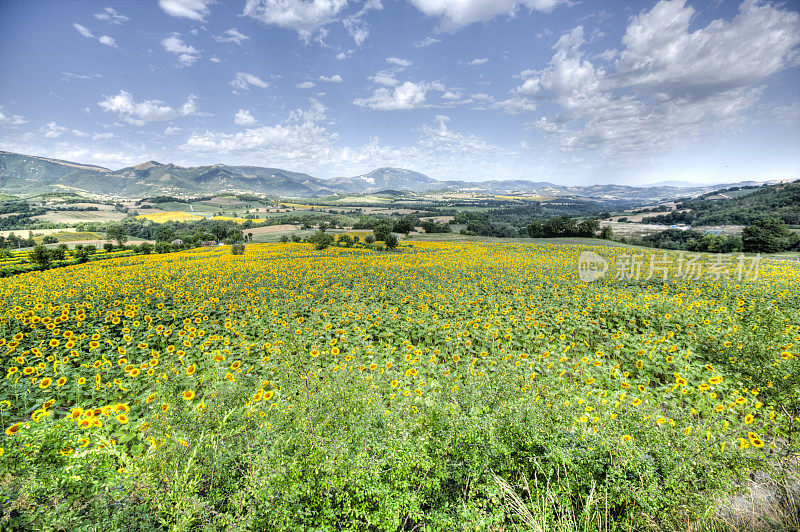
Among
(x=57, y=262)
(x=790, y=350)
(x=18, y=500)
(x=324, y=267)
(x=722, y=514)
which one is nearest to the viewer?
(x=18, y=500)

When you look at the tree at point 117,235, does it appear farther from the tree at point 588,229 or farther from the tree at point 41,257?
the tree at point 588,229

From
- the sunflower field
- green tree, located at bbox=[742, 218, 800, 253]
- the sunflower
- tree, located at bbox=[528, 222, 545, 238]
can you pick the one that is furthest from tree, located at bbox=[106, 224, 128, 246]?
green tree, located at bbox=[742, 218, 800, 253]

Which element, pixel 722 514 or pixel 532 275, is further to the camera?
pixel 532 275

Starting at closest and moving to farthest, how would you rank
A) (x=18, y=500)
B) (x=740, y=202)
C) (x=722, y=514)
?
(x=18, y=500)
(x=722, y=514)
(x=740, y=202)

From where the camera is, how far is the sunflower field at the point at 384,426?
3043mm

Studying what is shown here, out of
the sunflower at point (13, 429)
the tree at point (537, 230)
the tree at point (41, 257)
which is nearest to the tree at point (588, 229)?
the tree at point (537, 230)

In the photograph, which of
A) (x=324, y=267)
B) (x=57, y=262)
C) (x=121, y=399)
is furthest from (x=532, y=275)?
(x=57, y=262)

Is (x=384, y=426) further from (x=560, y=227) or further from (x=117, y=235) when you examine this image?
(x=117, y=235)

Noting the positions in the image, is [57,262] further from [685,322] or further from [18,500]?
[685,322]

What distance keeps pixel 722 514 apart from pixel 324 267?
56.2 ft

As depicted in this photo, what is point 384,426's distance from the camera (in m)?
4.04

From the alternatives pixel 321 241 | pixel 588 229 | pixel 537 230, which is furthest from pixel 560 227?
pixel 321 241

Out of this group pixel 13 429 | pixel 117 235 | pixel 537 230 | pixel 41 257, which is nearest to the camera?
pixel 13 429

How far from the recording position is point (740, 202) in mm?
109312
